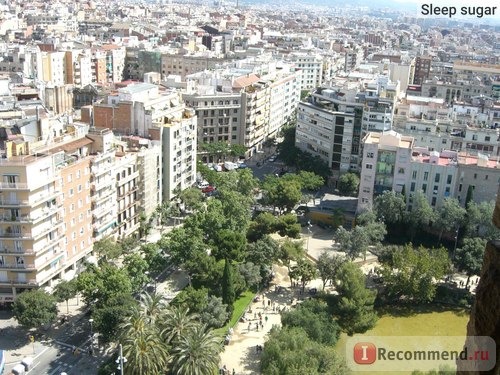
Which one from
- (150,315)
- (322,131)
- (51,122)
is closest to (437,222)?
(322,131)

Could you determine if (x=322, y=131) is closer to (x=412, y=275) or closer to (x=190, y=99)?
(x=190, y=99)

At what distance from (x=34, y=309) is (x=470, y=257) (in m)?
30.9

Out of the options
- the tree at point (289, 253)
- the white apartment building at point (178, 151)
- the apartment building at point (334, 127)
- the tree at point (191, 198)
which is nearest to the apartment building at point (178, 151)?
the white apartment building at point (178, 151)

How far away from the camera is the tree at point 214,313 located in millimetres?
34094

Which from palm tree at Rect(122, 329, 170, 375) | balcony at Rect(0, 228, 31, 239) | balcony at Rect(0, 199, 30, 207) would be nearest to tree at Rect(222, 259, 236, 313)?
palm tree at Rect(122, 329, 170, 375)

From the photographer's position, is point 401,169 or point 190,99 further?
point 190,99

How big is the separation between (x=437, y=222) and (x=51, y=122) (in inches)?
1336

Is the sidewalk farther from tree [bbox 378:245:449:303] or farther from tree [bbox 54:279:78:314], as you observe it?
tree [bbox 54:279:78:314]

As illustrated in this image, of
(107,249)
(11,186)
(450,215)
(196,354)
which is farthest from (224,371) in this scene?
(450,215)

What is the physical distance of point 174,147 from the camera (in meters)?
54.6

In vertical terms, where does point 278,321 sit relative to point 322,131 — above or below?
below

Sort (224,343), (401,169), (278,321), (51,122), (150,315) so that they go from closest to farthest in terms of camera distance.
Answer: (150,315) → (224,343) → (278,321) → (51,122) → (401,169)

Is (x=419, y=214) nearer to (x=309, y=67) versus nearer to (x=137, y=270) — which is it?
(x=137, y=270)

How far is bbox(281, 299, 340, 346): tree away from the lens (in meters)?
32.0
